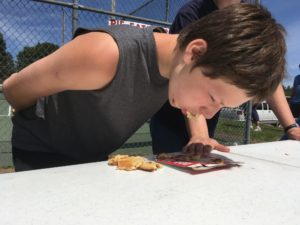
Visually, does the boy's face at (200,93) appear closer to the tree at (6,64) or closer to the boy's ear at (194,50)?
the boy's ear at (194,50)

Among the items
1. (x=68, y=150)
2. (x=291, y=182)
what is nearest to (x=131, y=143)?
(x=68, y=150)

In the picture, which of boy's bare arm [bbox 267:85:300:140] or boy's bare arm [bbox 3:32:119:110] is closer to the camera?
boy's bare arm [bbox 3:32:119:110]

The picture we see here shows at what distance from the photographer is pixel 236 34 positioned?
1007 mm

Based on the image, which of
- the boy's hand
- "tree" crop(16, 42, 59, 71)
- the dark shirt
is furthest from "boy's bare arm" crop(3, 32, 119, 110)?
"tree" crop(16, 42, 59, 71)

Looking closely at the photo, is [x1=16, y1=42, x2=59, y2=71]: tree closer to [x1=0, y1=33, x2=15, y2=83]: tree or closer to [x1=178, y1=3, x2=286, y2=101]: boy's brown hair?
[x1=0, y1=33, x2=15, y2=83]: tree

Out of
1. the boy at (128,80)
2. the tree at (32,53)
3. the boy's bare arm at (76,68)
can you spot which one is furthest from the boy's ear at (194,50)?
the tree at (32,53)

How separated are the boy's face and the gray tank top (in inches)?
4.2

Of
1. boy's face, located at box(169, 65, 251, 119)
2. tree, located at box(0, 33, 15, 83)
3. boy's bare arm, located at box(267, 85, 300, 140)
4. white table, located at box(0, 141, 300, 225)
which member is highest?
tree, located at box(0, 33, 15, 83)

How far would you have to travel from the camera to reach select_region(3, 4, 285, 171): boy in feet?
3.29

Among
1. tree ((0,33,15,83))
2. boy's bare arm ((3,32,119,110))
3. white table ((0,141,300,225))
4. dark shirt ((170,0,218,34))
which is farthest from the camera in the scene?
tree ((0,33,15,83))

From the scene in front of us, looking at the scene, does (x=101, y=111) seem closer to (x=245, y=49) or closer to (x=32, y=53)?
(x=245, y=49)

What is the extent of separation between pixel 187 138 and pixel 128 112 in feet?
1.93

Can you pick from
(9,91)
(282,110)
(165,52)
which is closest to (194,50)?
(165,52)

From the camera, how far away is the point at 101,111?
45.3 inches
